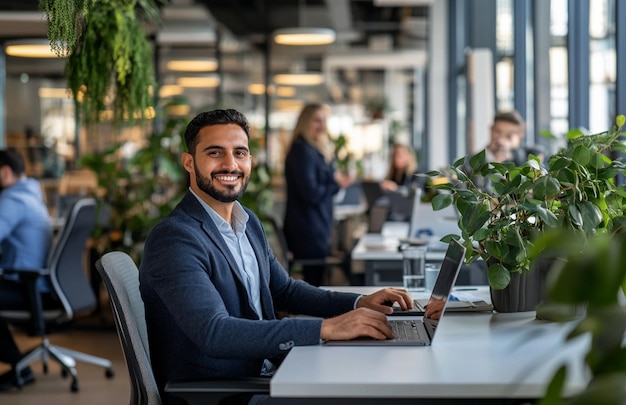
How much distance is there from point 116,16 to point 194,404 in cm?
229

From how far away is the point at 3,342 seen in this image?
18.0 feet

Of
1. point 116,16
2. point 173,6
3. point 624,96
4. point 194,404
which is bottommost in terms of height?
point 194,404

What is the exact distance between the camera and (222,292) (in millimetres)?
2510

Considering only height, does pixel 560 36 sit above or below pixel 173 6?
below

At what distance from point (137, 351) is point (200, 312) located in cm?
22

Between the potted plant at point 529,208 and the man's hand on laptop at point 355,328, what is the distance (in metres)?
0.45

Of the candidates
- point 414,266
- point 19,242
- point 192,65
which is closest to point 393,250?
point 414,266

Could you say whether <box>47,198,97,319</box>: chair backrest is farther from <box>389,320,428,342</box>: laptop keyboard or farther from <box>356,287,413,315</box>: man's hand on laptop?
<box>389,320,428,342</box>: laptop keyboard

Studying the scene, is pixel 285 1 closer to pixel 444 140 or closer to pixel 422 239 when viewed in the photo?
pixel 444 140

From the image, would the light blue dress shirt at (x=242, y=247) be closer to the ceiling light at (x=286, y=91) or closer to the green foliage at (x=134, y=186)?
the green foliage at (x=134, y=186)

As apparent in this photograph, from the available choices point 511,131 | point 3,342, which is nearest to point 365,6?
point 511,131

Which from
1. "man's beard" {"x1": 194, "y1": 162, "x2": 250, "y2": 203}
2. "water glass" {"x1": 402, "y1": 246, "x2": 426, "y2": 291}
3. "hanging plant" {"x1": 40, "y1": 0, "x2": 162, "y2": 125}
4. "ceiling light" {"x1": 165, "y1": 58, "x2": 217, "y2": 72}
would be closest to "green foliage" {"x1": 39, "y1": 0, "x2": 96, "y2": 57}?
"man's beard" {"x1": 194, "y1": 162, "x2": 250, "y2": 203}

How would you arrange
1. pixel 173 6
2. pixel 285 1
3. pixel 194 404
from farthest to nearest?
pixel 285 1 → pixel 173 6 → pixel 194 404

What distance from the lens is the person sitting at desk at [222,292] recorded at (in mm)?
2287
